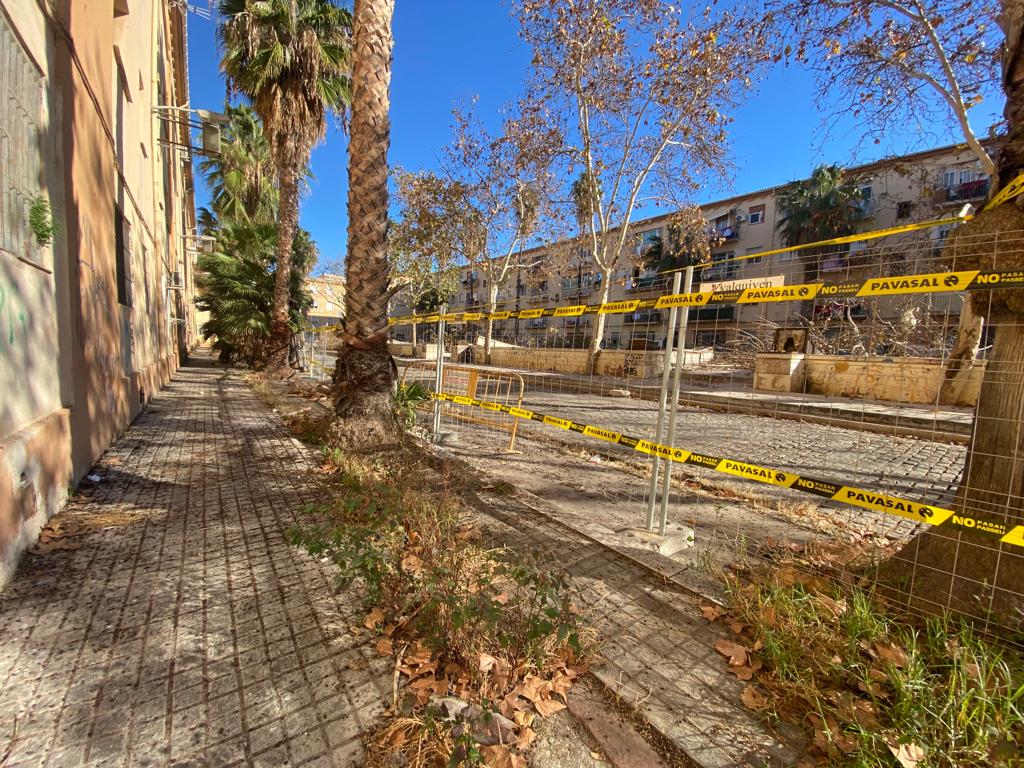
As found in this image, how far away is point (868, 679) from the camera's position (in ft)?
5.83

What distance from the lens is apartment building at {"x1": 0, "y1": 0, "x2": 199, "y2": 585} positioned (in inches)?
113

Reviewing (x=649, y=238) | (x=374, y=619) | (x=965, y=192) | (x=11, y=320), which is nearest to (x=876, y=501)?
(x=374, y=619)

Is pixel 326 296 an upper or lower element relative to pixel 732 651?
upper

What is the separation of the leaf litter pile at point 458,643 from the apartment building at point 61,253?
220 cm

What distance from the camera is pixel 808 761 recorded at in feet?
5.19

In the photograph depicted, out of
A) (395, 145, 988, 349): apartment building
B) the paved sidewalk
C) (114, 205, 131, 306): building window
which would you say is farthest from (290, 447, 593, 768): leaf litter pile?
(114, 205, 131, 306): building window

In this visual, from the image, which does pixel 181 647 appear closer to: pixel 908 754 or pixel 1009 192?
pixel 908 754

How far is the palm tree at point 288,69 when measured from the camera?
10.9 m

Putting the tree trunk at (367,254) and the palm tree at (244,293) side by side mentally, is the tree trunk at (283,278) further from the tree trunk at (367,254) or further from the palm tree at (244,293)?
the tree trunk at (367,254)

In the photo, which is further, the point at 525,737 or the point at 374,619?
the point at 374,619

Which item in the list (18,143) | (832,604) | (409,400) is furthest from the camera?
(409,400)

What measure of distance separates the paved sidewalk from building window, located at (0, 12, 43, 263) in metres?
2.08

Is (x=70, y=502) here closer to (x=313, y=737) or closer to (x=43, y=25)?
(x=313, y=737)

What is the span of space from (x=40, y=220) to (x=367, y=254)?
2.64 m
